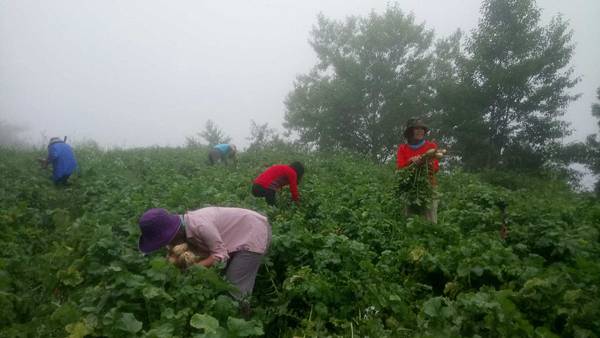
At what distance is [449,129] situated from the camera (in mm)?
18469

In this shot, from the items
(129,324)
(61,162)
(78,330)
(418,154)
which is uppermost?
(418,154)

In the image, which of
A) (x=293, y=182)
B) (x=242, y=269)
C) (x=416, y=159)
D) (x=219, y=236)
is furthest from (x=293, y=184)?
(x=219, y=236)

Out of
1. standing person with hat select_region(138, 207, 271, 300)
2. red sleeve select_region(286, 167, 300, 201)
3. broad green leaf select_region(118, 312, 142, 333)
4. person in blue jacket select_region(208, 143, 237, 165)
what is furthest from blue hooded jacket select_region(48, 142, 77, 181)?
broad green leaf select_region(118, 312, 142, 333)

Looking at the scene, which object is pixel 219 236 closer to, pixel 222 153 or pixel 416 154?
pixel 416 154

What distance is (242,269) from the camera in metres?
3.74

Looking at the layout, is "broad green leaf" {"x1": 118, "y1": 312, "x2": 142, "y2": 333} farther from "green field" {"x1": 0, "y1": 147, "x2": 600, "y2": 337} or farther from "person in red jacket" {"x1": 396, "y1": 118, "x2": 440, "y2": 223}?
"person in red jacket" {"x1": 396, "y1": 118, "x2": 440, "y2": 223}

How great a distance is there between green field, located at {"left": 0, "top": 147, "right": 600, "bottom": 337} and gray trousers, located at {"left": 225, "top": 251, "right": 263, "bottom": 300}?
215mm

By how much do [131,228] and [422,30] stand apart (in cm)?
2370

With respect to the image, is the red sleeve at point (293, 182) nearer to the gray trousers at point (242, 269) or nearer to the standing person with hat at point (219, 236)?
the standing person with hat at point (219, 236)

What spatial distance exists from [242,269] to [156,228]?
0.85 meters

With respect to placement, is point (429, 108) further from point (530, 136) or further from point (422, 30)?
point (422, 30)

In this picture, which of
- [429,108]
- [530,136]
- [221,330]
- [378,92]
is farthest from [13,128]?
[221,330]

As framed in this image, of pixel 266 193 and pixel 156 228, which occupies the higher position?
pixel 266 193

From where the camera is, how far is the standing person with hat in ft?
11.3
